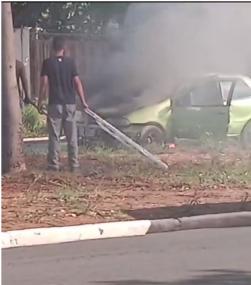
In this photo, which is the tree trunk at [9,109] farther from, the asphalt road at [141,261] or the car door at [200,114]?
the car door at [200,114]

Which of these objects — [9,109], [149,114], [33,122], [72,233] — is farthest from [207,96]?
[72,233]

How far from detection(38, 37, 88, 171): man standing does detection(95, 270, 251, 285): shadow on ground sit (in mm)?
5216

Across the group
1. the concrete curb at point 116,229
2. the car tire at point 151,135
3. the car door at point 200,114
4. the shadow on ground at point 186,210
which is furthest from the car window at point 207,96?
the concrete curb at point 116,229

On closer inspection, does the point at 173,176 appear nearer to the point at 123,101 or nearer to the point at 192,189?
the point at 192,189

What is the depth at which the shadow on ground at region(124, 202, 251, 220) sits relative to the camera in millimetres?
9781

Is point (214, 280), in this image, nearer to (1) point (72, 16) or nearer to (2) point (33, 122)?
(2) point (33, 122)

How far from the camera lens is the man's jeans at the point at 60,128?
40.9 ft

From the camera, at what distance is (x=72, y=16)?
21.9 meters

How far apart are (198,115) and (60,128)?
446 centimetres

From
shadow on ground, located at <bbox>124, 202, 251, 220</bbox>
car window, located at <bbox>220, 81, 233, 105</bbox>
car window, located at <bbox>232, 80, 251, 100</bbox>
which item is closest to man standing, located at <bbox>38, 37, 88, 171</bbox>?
shadow on ground, located at <bbox>124, 202, 251, 220</bbox>

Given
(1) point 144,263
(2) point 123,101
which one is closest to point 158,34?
(2) point 123,101

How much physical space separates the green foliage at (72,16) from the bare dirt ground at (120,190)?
4.73m

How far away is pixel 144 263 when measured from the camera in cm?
787

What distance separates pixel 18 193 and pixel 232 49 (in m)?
9.03
